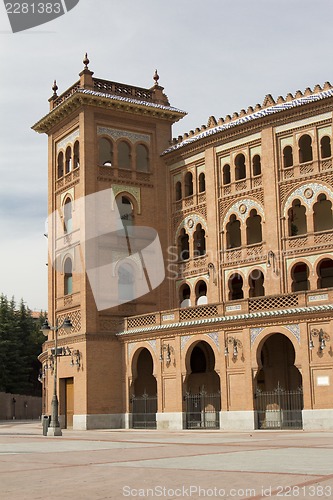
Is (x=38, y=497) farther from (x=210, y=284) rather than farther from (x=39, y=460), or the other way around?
(x=210, y=284)

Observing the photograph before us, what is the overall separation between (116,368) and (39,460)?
24384 millimetres

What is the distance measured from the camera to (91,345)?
132ft

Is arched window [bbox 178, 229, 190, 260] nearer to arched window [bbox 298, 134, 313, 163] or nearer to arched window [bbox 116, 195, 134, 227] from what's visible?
arched window [bbox 116, 195, 134, 227]

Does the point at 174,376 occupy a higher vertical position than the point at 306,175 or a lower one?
lower

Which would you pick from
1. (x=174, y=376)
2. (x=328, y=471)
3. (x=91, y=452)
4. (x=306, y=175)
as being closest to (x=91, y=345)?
(x=174, y=376)

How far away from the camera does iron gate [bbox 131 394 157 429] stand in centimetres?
3891

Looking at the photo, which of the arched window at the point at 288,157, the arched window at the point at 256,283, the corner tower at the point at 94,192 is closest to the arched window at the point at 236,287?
the arched window at the point at 256,283

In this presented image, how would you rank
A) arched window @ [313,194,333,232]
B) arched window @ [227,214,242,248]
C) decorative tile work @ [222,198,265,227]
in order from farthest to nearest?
arched window @ [227,214,242,248] < decorative tile work @ [222,198,265,227] < arched window @ [313,194,333,232]

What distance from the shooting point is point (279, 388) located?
111ft

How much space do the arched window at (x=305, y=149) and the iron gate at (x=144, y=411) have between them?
14.6 m

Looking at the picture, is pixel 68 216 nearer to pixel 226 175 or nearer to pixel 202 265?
pixel 202 265

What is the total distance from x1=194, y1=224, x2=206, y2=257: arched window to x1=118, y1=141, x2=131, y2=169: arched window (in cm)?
599

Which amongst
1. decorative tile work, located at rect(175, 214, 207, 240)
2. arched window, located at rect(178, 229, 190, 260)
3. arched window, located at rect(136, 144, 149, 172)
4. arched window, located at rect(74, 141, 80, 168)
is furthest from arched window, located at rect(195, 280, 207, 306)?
arched window, located at rect(74, 141, 80, 168)

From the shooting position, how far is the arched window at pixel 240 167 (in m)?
40.5
